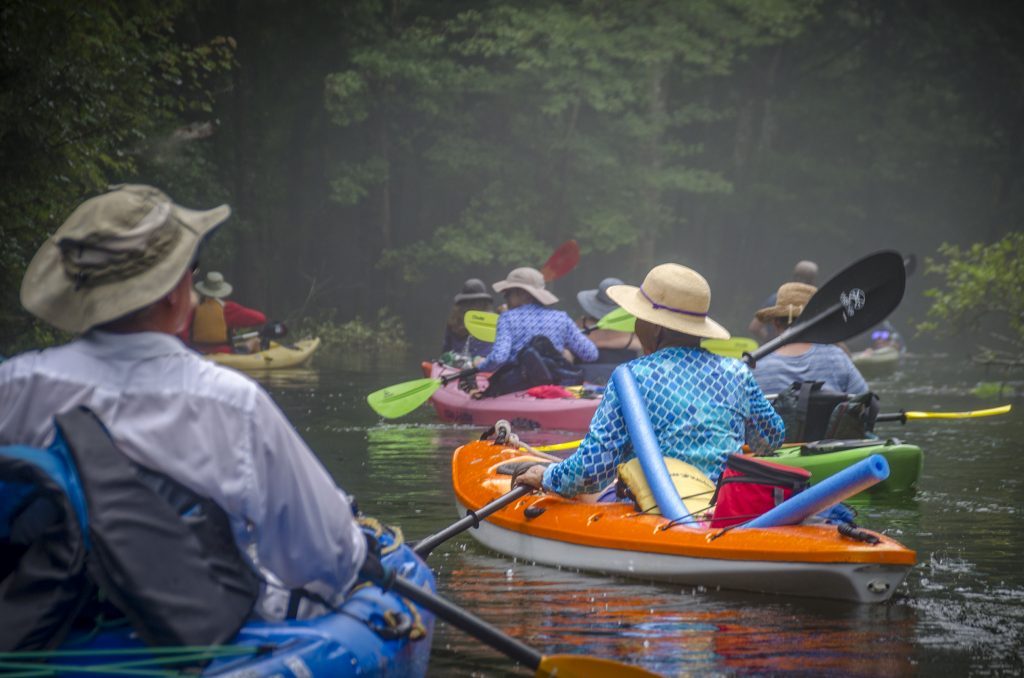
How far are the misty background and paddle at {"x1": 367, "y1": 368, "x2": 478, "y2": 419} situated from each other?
753 centimetres

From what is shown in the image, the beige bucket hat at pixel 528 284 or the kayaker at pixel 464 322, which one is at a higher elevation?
the beige bucket hat at pixel 528 284

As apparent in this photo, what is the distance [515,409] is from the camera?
35.8ft

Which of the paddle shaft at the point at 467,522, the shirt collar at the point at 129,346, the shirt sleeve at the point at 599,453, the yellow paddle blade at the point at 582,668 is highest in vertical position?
the shirt collar at the point at 129,346

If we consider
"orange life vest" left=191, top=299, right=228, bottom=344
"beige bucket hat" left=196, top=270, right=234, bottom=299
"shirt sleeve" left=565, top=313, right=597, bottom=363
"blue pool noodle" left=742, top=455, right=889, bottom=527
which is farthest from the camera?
"beige bucket hat" left=196, top=270, right=234, bottom=299

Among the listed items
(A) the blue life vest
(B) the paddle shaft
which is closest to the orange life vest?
(B) the paddle shaft

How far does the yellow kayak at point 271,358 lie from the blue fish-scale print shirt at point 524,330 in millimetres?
6945

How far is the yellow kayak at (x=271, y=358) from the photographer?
17438mm

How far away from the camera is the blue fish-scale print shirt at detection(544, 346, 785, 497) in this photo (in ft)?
16.3

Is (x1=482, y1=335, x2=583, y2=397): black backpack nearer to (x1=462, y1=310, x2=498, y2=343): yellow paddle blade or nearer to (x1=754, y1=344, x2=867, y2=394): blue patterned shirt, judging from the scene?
(x1=462, y1=310, x2=498, y2=343): yellow paddle blade

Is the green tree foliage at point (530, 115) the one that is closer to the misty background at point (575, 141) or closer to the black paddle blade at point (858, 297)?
the misty background at point (575, 141)

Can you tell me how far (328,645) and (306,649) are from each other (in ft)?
0.19

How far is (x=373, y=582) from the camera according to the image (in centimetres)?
298

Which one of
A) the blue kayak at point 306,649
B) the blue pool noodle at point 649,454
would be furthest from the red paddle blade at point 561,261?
the blue kayak at point 306,649

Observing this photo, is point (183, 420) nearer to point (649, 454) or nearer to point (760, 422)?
point (649, 454)
